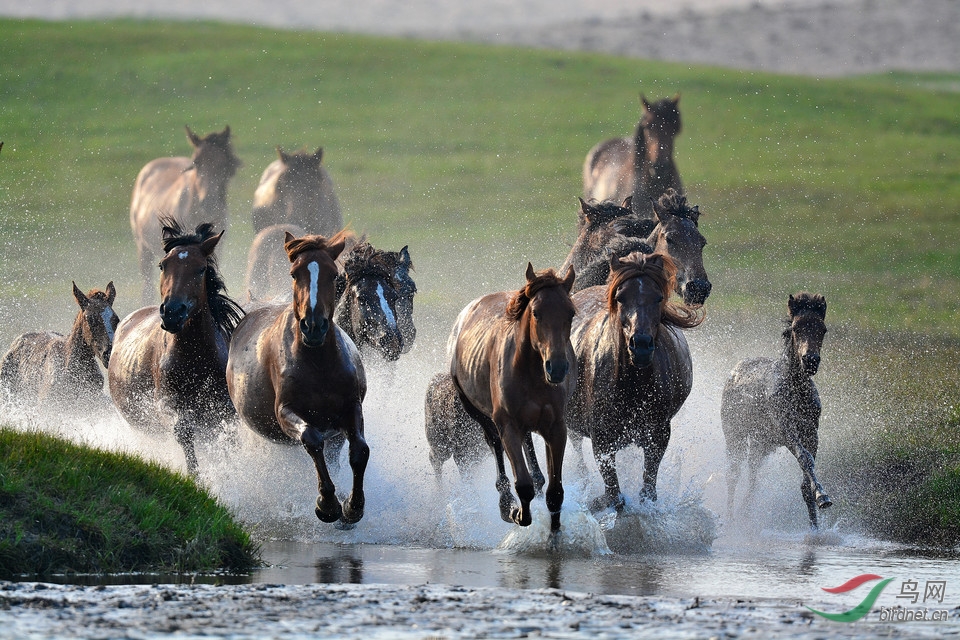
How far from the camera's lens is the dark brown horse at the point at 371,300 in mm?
11812

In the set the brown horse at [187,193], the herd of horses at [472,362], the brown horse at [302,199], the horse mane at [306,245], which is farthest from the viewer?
the brown horse at [187,193]

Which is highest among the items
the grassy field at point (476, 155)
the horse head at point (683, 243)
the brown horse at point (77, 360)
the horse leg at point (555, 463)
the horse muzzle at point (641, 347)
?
the grassy field at point (476, 155)

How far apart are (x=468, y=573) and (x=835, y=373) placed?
1112 cm

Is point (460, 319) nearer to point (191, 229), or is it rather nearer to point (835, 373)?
point (835, 373)

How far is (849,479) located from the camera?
41.4 feet

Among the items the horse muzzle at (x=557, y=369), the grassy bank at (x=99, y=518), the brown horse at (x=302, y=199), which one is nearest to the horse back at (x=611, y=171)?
the brown horse at (x=302, y=199)

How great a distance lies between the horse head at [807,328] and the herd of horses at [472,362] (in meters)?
Answer: 0.02

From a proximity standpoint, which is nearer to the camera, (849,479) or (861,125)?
(849,479)

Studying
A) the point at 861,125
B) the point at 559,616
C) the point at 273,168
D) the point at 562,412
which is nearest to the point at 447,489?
the point at 562,412

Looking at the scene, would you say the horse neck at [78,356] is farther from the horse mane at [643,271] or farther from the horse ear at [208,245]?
the horse mane at [643,271]

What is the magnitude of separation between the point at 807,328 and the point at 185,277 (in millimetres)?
4477

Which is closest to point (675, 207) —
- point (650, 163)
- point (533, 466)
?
point (533, 466)

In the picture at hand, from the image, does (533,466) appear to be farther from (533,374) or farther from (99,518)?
(99,518)

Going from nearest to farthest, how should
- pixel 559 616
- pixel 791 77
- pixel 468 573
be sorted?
1. pixel 559 616
2. pixel 468 573
3. pixel 791 77
